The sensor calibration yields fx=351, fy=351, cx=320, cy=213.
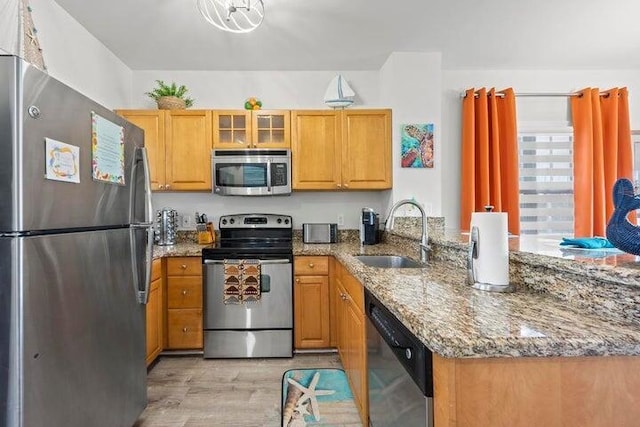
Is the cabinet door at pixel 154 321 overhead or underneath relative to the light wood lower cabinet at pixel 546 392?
underneath

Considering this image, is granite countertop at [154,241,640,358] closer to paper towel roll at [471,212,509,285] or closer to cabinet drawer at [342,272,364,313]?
paper towel roll at [471,212,509,285]

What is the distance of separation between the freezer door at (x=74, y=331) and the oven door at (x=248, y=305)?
975mm

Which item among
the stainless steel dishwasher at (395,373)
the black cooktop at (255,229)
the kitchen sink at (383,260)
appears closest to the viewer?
the stainless steel dishwasher at (395,373)

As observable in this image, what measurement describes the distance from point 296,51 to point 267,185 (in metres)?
1.19

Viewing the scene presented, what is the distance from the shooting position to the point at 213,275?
2.84 m

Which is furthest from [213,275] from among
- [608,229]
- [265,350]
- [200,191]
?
[608,229]

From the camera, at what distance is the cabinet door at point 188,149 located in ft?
10.4

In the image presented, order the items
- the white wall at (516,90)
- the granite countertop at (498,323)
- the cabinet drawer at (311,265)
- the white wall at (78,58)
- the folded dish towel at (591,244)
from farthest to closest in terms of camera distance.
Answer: the white wall at (516,90) → the cabinet drawer at (311,265) → the white wall at (78,58) → the folded dish towel at (591,244) → the granite countertop at (498,323)

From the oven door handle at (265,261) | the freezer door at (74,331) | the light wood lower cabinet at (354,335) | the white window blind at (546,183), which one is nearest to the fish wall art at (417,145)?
the white window blind at (546,183)

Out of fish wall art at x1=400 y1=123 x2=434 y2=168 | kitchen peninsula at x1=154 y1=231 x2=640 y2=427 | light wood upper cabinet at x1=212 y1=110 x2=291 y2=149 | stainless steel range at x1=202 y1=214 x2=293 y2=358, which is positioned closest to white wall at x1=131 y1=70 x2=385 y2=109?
light wood upper cabinet at x1=212 y1=110 x2=291 y2=149

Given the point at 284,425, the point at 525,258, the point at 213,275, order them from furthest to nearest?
1. the point at 213,275
2. the point at 284,425
3. the point at 525,258

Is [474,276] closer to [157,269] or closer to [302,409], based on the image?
[302,409]

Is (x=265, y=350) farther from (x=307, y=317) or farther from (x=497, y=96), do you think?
(x=497, y=96)

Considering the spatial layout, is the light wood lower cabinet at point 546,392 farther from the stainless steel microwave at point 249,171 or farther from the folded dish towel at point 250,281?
the stainless steel microwave at point 249,171
